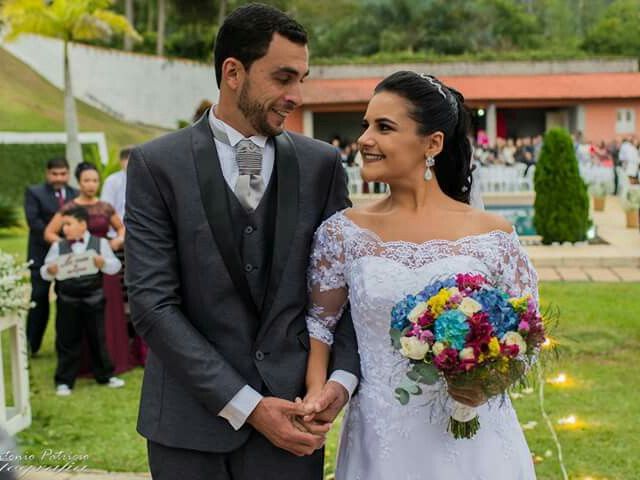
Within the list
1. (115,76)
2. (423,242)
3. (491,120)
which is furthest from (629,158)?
(115,76)

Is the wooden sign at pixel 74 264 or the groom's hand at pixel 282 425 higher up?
the groom's hand at pixel 282 425

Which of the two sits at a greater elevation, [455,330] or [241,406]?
[455,330]

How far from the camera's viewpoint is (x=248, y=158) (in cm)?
284

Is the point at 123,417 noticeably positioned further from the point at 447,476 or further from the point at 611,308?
the point at 611,308

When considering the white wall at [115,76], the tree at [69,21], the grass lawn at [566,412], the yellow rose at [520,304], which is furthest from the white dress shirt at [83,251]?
the white wall at [115,76]

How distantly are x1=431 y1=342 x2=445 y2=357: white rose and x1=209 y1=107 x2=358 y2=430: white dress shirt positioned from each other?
1.39 ft

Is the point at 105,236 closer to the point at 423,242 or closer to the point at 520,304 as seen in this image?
the point at 423,242

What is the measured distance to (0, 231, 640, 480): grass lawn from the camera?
213 inches

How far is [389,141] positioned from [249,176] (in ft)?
1.58

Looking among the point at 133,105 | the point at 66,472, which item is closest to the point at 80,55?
the point at 133,105

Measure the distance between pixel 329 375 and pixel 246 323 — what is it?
14.3 inches

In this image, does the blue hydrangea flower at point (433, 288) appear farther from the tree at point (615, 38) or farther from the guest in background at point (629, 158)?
the tree at point (615, 38)

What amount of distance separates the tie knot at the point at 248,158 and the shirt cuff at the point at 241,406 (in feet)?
2.14

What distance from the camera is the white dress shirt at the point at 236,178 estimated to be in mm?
2729
